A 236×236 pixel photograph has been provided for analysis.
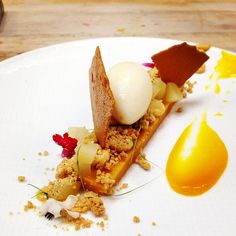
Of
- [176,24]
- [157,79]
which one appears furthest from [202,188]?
[176,24]

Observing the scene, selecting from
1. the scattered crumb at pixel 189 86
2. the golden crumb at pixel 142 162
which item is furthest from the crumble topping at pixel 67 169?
the scattered crumb at pixel 189 86

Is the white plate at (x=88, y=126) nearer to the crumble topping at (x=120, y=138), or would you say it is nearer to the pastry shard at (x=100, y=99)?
the crumble topping at (x=120, y=138)

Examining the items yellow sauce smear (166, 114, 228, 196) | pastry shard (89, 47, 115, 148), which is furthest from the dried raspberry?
yellow sauce smear (166, 114, 228, 196)

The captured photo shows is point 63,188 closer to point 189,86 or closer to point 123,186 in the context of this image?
point 123,186

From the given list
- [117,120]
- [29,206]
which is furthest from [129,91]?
[29,206]

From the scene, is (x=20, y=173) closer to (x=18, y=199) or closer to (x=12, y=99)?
(x=18, y=199)

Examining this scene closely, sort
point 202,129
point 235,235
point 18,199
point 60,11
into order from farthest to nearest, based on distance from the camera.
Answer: point 60,11 → point 202,129 → point 18,199 → point 235,235
